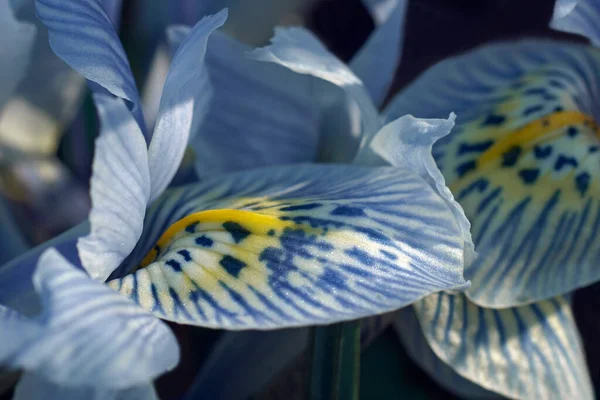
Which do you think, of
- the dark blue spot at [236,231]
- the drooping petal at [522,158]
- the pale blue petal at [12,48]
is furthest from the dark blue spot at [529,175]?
the pale blue petal at [12,48]

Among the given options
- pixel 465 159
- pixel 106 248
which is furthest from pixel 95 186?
pixel 465 159

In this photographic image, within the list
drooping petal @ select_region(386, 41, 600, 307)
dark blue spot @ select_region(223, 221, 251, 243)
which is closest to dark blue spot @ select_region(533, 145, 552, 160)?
drooping petal @ select_region(386, 41, 600, 307)

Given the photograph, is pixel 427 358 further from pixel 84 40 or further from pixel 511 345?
pixel 84 40

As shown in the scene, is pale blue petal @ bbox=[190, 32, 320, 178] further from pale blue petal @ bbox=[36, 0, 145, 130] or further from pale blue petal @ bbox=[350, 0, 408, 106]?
pale blue petal @ bbox=[36, 0, 145, 130]

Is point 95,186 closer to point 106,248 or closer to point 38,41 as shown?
point 106,248

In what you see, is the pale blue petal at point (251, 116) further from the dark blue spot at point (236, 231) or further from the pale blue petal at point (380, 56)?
the dark blue spot at point (236, 231)

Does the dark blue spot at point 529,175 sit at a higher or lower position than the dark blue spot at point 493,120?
lower
